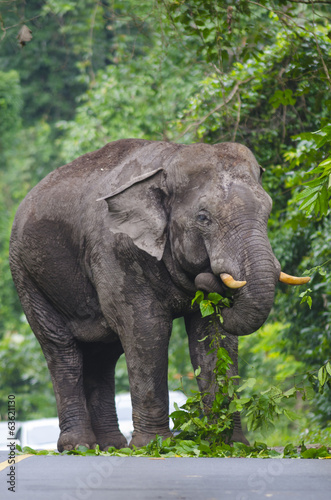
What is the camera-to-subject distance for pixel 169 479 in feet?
17.5

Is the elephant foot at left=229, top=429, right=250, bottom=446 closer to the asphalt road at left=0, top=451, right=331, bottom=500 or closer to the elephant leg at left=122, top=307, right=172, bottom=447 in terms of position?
the elephant leg at left=122, top=307, right=172, bottom=447

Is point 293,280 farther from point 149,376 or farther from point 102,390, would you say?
point 102,390

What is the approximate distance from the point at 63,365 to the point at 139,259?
1603 millimetres

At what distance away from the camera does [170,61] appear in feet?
65.0

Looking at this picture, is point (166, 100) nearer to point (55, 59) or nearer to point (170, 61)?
point (170, 61)

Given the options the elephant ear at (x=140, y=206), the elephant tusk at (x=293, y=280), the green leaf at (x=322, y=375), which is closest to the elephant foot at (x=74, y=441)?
the elephant ear at (x=140, y=206)

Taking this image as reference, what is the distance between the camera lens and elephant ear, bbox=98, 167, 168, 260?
7.54 m

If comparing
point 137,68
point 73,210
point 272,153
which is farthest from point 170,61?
point 73,210

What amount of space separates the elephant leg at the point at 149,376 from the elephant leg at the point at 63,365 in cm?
→ 93

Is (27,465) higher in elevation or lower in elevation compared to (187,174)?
lower

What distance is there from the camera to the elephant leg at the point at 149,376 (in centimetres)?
750

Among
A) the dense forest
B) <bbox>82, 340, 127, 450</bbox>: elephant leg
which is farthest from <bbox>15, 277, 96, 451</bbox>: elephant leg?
the dense forest

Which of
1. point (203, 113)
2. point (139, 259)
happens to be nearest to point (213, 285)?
point (139, 259)

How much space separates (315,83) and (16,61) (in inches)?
871
